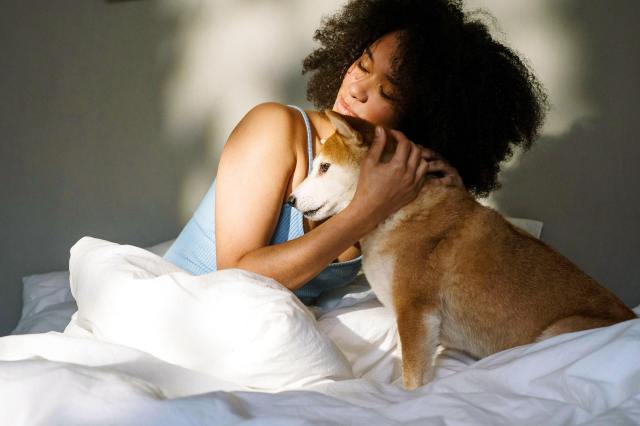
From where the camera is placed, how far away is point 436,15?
5.85 ft

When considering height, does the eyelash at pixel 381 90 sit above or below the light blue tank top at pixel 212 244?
above

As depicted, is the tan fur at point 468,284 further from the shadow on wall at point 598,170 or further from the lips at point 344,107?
the shadow on wall at point 598,170

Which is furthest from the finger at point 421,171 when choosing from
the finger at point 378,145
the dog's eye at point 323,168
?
the dog's eye at point 323,168

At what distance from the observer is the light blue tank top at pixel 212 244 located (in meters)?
1.55

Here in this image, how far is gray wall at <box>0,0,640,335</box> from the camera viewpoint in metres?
2.20

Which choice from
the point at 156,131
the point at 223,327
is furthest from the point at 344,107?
the point at 156,131

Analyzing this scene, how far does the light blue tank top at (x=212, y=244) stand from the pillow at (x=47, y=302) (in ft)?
1.39

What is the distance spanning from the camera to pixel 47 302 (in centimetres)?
207

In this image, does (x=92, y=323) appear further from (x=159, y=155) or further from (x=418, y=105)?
(x=159, y=155)

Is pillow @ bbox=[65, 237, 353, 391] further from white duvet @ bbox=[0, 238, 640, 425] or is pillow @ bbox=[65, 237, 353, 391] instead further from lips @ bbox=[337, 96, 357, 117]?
lips @ bbox=[337, 96, 357, 117]

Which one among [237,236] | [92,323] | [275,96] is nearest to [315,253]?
[237,236]

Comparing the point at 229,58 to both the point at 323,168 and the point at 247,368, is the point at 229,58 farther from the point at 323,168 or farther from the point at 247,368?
the point at 247,368

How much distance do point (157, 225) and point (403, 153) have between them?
125 centimetres

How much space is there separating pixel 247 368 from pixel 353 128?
0.60 meters
